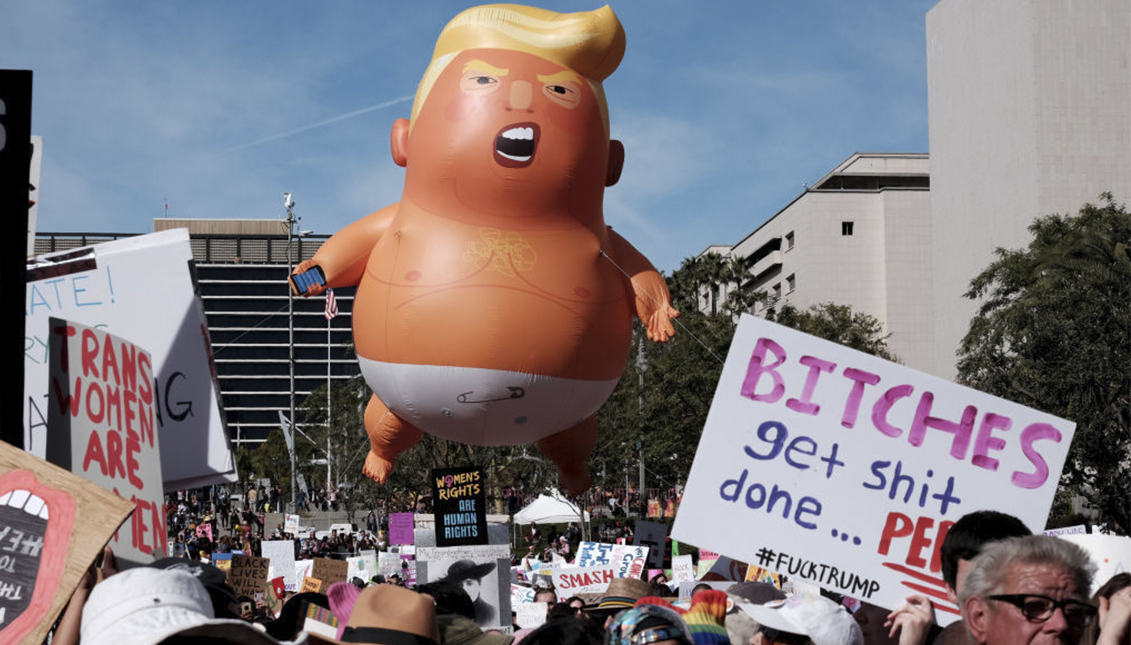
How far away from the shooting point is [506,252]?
12.2 metres

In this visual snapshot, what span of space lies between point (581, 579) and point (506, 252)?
393 cm

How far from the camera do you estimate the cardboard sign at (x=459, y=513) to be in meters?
11.4

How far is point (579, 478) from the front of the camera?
48.5 feet

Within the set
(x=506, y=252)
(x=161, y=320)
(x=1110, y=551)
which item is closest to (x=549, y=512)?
(x=506, y=252)

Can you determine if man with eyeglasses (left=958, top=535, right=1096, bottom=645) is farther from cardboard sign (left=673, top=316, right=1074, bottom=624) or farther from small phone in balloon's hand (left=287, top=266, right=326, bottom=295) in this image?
small phone in balloon's hand (left=287, top=266, right=326, bottom=295)

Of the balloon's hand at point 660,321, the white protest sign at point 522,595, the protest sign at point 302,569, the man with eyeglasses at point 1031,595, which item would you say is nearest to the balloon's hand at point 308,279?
the balloon's hand at point 660,321

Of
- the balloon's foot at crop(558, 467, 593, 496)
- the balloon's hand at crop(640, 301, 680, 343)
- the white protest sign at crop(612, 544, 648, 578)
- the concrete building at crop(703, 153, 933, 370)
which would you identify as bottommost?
the white protest sign at crop(612, 544, 648, 578)

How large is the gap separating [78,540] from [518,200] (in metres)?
8.40

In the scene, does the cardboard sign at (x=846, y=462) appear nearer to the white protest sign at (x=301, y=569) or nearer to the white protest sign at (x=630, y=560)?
the white protest sign at (x=630, y=560)

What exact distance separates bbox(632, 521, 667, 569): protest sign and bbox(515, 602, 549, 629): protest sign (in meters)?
4.31

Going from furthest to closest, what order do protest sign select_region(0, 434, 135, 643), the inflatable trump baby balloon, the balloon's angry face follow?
1. the balloon's angry face
2. the inflatable trump baby balloon
3. protest sign select_region(0, 434, 135, 643)

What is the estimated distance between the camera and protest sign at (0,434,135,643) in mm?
4070

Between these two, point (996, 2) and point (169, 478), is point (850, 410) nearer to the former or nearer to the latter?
point (169, 478)

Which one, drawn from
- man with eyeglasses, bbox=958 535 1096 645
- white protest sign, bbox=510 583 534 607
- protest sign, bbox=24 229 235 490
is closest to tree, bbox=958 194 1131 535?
white protest sign, bbox=510 583 534 607
